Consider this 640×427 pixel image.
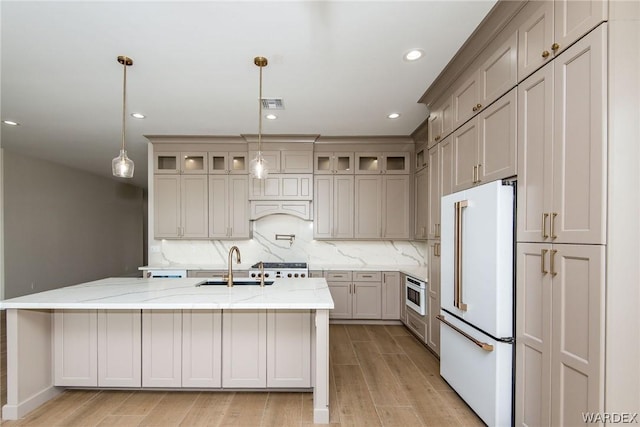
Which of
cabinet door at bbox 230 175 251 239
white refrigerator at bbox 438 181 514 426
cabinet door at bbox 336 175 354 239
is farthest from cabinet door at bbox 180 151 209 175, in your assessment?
white refrigerator at bbox 438 181 514 426

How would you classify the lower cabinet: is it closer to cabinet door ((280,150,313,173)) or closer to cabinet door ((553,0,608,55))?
cabinet door ((280,150,313,173))

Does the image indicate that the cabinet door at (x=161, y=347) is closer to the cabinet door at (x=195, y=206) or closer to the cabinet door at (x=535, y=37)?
the cabinet door at (x=195, y=206)

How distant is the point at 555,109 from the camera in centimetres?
152

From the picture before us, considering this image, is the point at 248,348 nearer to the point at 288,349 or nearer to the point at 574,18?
the point at 288,349

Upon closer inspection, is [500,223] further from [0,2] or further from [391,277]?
[0,2]

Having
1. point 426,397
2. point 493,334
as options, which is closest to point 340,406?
point 426,397

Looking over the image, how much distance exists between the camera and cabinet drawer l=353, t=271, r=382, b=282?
433 cm

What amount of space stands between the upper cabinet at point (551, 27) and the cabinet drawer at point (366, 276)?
310cm

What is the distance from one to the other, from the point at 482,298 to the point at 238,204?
345 centimetres

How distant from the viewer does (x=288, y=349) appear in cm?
240

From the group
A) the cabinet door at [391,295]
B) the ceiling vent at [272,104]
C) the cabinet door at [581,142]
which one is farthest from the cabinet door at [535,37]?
the cabinet door at [391,295]

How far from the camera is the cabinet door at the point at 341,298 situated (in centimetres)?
431

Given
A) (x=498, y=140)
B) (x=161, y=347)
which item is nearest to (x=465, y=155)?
(x=498, y=140)

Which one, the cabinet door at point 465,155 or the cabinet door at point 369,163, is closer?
the cabinet door at point 465,155
